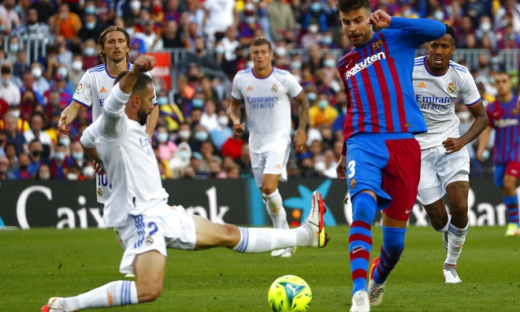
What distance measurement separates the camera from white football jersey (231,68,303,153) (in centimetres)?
1465

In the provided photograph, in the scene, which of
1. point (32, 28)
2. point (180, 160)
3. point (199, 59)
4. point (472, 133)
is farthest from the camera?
point (199, 59)

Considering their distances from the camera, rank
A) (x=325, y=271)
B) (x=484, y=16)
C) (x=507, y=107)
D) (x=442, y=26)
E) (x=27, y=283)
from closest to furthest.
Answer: (x=442, y=26) < (x=27, y=283) < (x=325, y=271) < (x=507, y=107) < (x=484, y=16)

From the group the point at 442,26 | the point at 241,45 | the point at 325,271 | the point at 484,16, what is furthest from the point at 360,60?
the point at 484,16

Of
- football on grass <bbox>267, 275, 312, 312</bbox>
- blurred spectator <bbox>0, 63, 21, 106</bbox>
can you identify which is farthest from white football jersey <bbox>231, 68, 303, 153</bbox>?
blurred spectator <bbox>0, 63, 21, 106</bbox>

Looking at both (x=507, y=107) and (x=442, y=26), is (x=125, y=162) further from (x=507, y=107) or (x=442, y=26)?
(x=507, y=107)

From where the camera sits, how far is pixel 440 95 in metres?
11.1

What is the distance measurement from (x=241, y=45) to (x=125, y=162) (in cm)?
1830

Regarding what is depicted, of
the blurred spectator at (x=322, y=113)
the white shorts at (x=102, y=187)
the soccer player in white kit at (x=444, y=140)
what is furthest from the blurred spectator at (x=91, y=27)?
the soccer player in white kit at (x=444, y=140)

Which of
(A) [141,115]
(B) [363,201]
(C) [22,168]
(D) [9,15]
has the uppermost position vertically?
(D) [9,15]

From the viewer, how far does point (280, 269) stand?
12133 millimetres

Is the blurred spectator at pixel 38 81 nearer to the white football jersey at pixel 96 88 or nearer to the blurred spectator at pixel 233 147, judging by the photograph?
the blurred spectator at pixel 233 147

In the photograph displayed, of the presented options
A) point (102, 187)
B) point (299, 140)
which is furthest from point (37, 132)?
point (102, 187)

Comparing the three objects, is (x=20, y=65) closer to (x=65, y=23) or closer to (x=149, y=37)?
(x=65, y=23)

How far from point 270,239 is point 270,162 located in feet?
19.9
